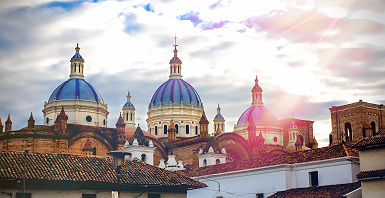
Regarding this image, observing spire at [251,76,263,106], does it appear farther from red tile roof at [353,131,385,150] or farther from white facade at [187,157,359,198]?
red tile roof at [353,131,385,150]

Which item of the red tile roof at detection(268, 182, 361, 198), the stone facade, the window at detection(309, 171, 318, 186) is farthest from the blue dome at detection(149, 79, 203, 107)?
the red tile roof at detection(268, 182, 361, 198)

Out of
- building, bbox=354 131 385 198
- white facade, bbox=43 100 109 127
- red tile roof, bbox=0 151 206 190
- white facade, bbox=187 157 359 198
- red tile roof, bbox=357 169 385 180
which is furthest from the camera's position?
white facade, bbox=43 100 109 127

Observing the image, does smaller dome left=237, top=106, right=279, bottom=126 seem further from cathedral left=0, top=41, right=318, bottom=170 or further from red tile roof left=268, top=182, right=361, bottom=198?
red tile roof left=268, top=182, right=361, bottom=198

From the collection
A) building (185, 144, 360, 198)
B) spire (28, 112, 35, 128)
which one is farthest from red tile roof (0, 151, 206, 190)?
spire (28, 112, 35, 128)

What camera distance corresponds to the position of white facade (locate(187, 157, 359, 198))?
30.1m

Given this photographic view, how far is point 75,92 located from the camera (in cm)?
5650

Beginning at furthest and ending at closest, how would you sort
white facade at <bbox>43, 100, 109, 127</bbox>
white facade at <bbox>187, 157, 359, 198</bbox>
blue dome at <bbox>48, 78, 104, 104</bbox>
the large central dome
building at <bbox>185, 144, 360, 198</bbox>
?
the large central dome, blue dome at <bbox>48, 78, 104, 104</bbox>, white facade at <bbox>43, 100, 109, 127</bbox>, white facade at <bbox>187, 157, 359, 198</bbox>, building at <bbox>185, 144, 360, 198</bbox>

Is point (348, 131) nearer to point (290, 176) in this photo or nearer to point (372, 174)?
point (290, 176)

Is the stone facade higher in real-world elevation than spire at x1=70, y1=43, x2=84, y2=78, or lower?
lower

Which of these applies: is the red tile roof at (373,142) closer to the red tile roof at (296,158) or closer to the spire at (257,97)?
the red tile roof at (296,158)

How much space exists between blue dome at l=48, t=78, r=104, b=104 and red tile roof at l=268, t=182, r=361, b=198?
29156 millimetres

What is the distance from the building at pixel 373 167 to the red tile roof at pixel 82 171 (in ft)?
24.3

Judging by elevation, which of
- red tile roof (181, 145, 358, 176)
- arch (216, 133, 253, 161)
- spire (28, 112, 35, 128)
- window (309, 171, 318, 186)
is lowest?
window (309, 171, 318, 186)

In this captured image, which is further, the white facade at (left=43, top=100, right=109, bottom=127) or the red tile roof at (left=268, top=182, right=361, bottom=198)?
the white facade at (left=43, top=100, right=109, bottom=127)
